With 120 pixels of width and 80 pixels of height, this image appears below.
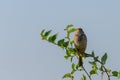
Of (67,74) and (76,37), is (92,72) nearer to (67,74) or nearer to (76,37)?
(67,74)

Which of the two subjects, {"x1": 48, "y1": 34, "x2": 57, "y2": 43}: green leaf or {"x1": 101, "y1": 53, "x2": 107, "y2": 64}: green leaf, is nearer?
{"x1": 101, "y1": 53, "x2": 107, "y2": 64}: green leaf

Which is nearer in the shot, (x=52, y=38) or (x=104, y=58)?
(x=104, y=58)

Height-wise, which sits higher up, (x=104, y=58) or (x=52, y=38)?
(x=52, y=38)

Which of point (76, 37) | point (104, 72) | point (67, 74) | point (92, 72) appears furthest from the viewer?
point (76, 37)

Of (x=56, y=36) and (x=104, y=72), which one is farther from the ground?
(x=56, y=36)

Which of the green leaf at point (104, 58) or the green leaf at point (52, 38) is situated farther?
the green leaf at point (52, 38)

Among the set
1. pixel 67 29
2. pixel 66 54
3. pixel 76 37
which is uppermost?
pixel 76 37

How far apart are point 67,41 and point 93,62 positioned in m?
0.34

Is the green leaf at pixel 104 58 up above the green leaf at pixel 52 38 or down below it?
below

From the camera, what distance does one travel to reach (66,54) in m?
3.40

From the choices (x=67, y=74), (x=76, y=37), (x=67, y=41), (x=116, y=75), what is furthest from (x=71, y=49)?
(x=76, y=37)

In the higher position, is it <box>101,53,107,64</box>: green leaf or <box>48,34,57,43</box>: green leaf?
<box>48,34,57,43</box>: green leaf

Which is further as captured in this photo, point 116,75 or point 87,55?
point 87,55

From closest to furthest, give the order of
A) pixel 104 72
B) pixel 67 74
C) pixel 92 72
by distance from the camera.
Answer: pixel 104 72 → pixel 92 72 → pixel 67 74
